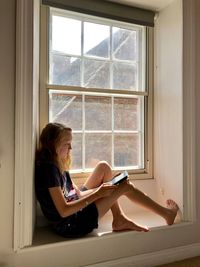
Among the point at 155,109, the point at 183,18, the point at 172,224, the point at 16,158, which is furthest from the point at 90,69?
the point at 172,224

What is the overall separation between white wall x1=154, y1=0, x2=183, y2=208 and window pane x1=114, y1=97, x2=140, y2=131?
0.53 feet

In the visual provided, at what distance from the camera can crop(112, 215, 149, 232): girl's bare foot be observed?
162 centimetres

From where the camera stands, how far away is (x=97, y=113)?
6.46ft

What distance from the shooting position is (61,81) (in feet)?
6.10

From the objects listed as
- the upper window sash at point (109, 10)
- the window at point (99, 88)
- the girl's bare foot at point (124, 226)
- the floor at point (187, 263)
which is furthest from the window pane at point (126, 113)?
the floor at point (187, 263)

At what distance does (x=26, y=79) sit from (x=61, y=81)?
523 millimetres

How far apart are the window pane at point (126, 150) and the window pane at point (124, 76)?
1.27 ft

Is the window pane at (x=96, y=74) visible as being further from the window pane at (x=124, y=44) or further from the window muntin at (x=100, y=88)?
the window pane at (x=124, y=44)

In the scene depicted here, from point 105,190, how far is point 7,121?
2.23 ft

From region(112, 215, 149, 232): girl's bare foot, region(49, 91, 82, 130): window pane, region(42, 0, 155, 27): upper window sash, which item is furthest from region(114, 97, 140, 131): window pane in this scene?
region(112, 215, 149, 232): girl's bare foot

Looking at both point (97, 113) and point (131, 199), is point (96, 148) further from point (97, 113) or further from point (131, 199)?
point (131, 199)

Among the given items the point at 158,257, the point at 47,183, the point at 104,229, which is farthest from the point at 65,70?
the point at 158,257

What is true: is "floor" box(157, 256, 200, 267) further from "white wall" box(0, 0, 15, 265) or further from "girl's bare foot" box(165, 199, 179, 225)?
"white wall" box(0, 0, 15, 265)

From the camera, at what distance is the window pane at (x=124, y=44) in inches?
80.3
